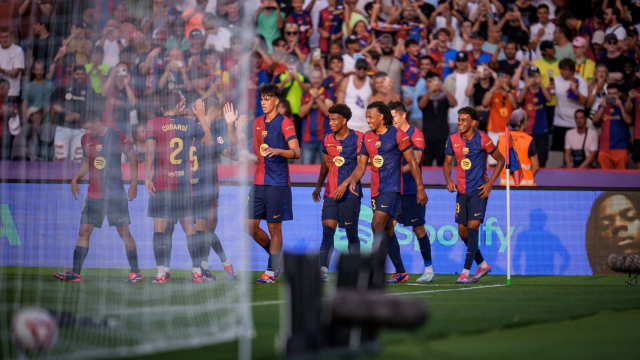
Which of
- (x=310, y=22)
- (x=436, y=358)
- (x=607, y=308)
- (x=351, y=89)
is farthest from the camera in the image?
(x=310, y=22)

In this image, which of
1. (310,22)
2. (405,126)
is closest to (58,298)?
(405,126)

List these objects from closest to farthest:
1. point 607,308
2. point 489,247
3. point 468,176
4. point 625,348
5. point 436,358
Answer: point 436,358 → point 625,348 → point 607,308 → point 468,176 → point 489,247

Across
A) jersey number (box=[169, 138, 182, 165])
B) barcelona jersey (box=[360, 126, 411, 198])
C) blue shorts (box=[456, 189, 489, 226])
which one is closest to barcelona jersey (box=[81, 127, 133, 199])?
jersey number (box=[169, 138, 182, 165])

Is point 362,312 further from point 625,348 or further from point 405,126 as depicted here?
point 405,126

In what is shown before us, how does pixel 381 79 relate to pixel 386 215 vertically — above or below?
above

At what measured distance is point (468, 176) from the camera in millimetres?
11094

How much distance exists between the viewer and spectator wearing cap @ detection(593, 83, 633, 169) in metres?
14.6

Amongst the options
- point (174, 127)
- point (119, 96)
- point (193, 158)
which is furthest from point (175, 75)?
point (193, 158)

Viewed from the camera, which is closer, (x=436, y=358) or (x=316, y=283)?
(x=316, y=283)

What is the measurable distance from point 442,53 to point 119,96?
28.1 feet

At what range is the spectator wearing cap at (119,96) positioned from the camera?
26.9 feet

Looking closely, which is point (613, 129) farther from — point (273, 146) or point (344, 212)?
point (273, 146)

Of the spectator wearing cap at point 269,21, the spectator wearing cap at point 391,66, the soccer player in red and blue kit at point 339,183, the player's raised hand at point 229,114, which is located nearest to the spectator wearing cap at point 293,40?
the spectator wearing cap at point 269,21

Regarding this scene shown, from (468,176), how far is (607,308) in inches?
139
